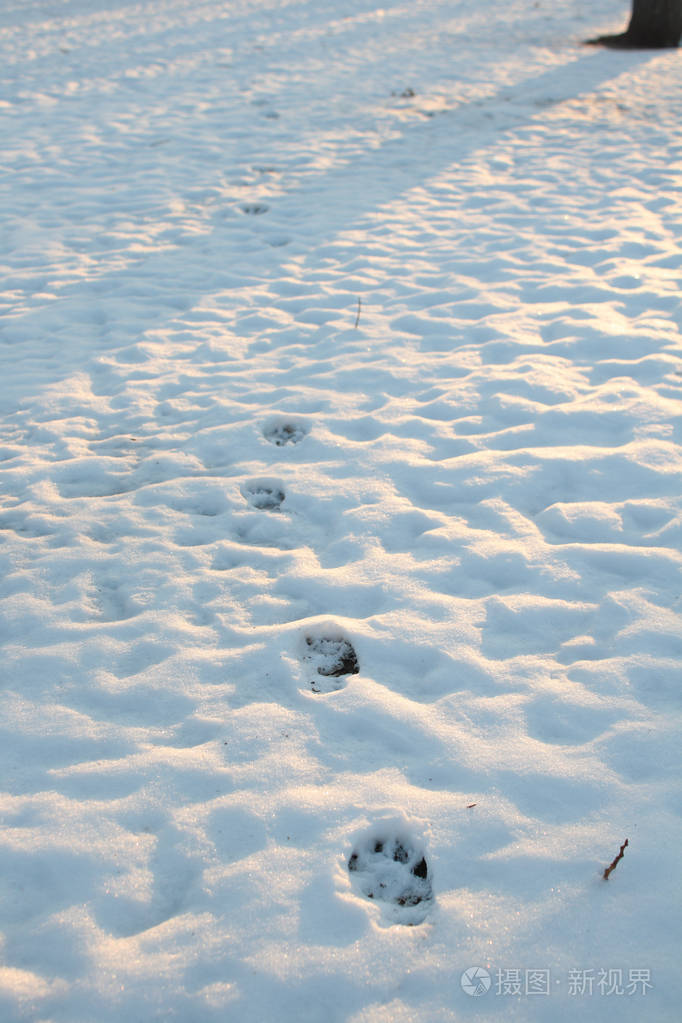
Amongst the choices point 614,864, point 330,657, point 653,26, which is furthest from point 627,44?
point 614,864

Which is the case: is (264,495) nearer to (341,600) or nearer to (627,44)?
(341,600)

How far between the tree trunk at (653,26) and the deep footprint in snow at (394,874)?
11756 millimetres

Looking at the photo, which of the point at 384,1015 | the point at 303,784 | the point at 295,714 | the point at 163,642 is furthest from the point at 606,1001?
the point at 163,642

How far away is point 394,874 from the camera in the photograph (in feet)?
5.93

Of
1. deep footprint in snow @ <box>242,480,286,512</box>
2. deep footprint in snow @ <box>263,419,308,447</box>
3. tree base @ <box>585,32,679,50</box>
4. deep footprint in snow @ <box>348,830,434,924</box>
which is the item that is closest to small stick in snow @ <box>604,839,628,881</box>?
deep footprint in snow @ <box>348,830,434,924</box>

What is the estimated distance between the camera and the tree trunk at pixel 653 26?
9562 mm

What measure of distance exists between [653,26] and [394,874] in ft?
39.3

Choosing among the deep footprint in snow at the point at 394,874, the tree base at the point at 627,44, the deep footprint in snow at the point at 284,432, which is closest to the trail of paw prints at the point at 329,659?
the deep footprint in snow at the point at 394,874

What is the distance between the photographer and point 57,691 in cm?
220

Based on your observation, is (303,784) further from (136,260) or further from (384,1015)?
(136,260)

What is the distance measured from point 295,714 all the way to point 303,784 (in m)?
0.24

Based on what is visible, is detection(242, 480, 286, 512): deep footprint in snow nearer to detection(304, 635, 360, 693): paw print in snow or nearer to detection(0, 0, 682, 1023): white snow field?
detection(0, 0, 682, 1023): white snow field

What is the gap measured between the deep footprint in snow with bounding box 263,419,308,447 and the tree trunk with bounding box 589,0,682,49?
10049mm

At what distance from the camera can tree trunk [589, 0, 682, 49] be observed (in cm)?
956
